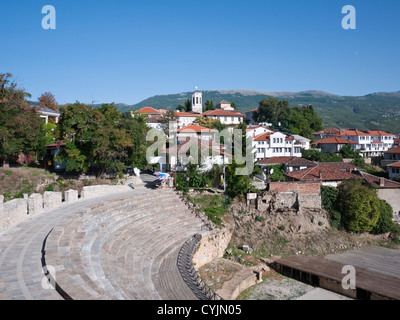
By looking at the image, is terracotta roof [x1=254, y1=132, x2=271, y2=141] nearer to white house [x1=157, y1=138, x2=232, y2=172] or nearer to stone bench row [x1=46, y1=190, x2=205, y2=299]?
white house [x1=157, y1=138, x2=232, y2=172]

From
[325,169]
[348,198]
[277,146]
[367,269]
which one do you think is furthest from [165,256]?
[277,146]

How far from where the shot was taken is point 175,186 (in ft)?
87.9

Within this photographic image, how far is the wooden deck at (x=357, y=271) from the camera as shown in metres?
17.3

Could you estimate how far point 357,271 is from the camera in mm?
19828

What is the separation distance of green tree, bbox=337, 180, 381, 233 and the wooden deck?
2.86 metres

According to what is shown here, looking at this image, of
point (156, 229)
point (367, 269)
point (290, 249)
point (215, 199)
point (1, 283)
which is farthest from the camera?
point (215, 199)

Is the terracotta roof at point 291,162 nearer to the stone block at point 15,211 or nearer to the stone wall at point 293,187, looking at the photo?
the stone wall at point 293,187

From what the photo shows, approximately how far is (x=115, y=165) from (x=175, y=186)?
5.50m

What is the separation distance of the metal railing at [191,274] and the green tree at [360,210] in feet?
53.1

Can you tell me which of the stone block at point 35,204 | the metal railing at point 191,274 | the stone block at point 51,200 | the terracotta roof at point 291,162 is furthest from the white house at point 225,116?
the stone block at point 35,204

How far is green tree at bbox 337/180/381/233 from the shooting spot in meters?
27.0

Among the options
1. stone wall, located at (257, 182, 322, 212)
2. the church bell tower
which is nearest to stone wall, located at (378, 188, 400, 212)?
stone wall, located at (257, 182, 322, 212)
